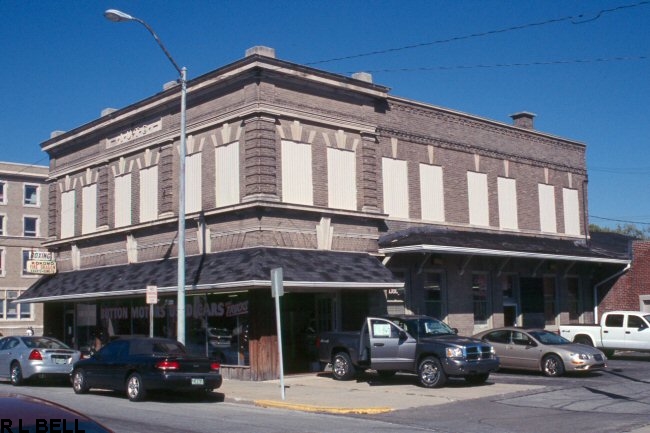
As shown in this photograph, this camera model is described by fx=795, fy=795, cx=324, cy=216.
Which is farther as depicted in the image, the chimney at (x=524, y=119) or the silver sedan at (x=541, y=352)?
the chimney at (x=524, y=119)

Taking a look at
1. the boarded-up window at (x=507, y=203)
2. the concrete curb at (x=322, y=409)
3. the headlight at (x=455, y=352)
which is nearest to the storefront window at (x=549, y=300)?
the boarded-up window at (x=507, y=203)

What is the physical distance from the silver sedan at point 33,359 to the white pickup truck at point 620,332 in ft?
58.0

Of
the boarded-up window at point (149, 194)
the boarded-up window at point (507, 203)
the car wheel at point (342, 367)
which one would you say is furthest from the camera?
the boarded-up window at point (507, 203)

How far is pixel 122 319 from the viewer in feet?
94.9

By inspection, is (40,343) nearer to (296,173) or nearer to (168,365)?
(168,365)

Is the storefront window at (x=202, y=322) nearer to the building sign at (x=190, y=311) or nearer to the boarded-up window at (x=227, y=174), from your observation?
the building sign at (x=190, y=311)

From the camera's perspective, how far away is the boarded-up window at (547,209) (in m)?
34.6

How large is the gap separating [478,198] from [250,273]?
13022mm

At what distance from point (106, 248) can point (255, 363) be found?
1061 centimetres

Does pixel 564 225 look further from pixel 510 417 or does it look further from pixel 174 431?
pixel 174 431

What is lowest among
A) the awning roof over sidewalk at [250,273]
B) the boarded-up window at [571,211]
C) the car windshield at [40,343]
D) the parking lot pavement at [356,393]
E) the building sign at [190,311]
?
the parking lot pavement at [356,393]

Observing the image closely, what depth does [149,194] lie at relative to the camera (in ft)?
94.8

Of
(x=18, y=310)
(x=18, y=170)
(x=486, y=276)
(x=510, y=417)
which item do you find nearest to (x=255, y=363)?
(x=510, y=417)

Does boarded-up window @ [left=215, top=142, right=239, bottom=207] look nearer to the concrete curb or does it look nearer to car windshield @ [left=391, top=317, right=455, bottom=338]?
car windshield @ [left=391, top=317, right=455, bottom=338]
